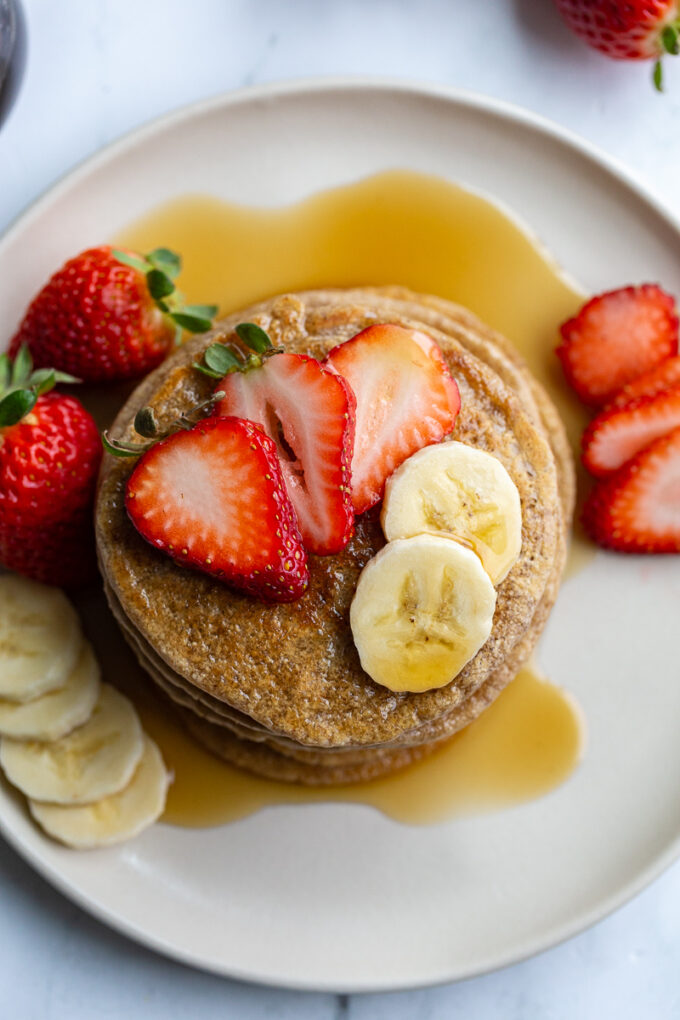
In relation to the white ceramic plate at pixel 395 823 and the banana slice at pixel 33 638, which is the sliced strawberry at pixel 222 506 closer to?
the banana slice at pixel 33 638

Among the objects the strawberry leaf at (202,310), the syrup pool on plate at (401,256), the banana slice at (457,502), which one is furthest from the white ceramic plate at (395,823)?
the banana slice at (457,502)

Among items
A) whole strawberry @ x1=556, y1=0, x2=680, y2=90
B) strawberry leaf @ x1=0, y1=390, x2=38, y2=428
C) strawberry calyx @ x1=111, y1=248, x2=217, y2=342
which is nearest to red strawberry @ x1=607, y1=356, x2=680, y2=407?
whole strawberry @ x1=556, y1=0, x2=680, y2=90

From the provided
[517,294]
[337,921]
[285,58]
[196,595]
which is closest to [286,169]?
[285,58]

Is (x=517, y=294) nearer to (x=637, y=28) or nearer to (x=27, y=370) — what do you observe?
(x=637, y=28)

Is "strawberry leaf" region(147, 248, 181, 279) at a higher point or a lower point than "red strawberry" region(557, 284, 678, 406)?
lower

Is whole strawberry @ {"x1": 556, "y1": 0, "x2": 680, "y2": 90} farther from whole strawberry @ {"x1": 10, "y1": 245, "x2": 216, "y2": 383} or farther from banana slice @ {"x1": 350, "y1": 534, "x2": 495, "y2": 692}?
banana slice @ {"x1": 350, "y1": 534, "x2": 495, "y2": 692}

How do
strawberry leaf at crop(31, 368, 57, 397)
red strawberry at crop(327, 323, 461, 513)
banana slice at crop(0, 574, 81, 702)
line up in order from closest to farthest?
red strawberry at crop(327, 323, 461, 513) < strawberry leaf at crop(31, 368, 57, 397) < banana slice at crop(0, 574, 81, 702)

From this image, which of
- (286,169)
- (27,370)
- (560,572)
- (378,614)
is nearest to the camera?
(378,614)

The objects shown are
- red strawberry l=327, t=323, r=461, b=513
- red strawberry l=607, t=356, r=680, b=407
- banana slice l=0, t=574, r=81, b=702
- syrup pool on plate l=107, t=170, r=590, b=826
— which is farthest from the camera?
syrup pool on plate l=107, t=170, r=590, b=826
